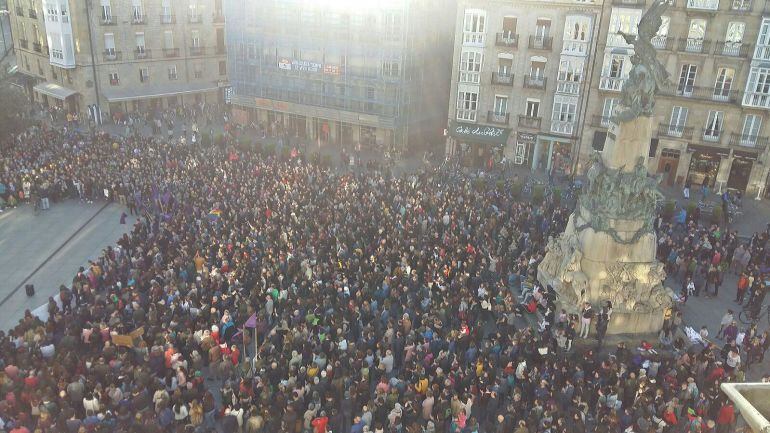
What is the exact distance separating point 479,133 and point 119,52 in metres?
31.0

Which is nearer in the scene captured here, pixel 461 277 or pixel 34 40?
pixel 461 277

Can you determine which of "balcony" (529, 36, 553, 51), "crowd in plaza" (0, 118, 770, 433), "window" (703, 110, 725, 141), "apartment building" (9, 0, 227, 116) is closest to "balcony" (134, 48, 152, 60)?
"apartment building" (9, 0, 227, 116)

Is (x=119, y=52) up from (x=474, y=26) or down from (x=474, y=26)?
down

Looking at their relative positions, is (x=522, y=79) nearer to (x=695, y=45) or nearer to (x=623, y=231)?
(x=695, y=45)

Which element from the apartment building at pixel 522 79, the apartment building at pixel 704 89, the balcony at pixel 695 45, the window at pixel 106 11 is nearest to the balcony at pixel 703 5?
the apartment building at pixel 704 89

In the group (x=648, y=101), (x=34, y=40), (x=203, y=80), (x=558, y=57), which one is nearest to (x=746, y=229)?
(x=558, y=57)

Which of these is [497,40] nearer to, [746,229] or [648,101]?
[746,229]

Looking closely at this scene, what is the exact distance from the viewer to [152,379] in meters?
14.3

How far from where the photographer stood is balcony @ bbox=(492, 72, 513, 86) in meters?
38.3

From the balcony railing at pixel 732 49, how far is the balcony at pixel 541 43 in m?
9.20

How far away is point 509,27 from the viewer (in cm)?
3759

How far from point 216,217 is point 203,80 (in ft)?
110

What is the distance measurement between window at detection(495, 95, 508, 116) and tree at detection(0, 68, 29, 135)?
30116 millimetres

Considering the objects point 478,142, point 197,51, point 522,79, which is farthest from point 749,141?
point 197,51
